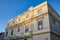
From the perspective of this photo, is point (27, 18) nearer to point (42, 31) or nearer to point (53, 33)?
point (42, 31)

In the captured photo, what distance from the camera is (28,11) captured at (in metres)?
24.9

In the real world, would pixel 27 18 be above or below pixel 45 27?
above

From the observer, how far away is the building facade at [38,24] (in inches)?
764

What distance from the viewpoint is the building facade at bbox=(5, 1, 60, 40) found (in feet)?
63.7

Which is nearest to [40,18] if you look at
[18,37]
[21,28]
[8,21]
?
[21,28]

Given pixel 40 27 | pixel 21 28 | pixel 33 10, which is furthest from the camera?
pixel 21 28

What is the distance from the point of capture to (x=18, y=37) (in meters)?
24.9

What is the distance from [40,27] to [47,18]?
2659 millimetres

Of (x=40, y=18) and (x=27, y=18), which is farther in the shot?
(x=27, y=18)

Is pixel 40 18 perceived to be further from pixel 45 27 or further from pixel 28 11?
pixel 28 11

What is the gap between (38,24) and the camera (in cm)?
2116

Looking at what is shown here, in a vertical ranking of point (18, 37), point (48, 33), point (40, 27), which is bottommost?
point (18, 37)

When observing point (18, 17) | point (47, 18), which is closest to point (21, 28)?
point (18, 17)

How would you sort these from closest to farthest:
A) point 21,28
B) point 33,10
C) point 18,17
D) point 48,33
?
point 48,33 < point 33,10 < point 21,28 < point 18,17
